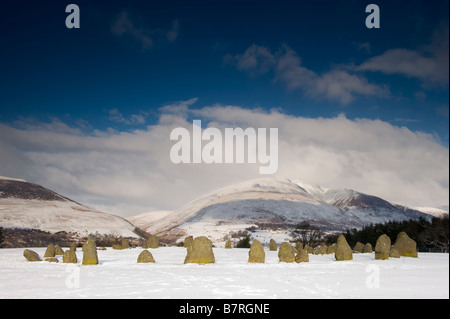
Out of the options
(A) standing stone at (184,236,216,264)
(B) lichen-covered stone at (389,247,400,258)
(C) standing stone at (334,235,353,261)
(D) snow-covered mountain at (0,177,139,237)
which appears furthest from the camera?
(D) snow-covered mountain at (0,177,139,237)

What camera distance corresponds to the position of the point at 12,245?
49.2m

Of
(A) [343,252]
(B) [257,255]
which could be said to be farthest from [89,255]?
(A) [343,252]

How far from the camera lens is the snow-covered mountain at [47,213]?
58.8 meters

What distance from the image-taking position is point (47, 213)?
6719cm

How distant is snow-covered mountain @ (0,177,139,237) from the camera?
193ft

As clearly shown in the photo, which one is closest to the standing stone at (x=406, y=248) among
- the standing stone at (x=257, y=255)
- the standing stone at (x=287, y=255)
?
the standing stone at (x=287, y=255)

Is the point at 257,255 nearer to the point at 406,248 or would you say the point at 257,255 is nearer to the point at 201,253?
the point at 201,253

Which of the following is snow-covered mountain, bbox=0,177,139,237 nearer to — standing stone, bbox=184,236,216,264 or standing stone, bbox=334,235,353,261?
standing stone, bbox=184,236,216,264

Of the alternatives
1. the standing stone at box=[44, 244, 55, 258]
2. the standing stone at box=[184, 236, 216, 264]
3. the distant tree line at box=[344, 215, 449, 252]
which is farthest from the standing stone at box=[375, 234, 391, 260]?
the standing stone at box=[44, 244, 55, 258]

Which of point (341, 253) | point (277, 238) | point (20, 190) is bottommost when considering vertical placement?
point (277, 238)
